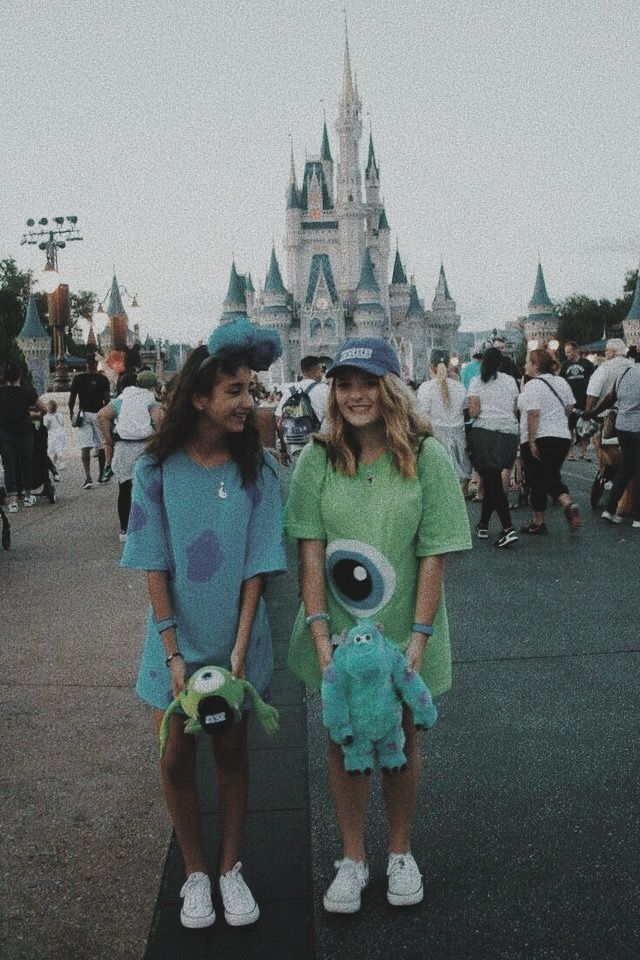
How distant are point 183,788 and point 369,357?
1.32 meters

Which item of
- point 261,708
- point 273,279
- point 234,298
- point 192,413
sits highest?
point 273,279

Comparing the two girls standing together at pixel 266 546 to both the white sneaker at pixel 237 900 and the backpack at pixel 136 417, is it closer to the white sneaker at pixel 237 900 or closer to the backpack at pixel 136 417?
the white sneaker at pixel 237 900

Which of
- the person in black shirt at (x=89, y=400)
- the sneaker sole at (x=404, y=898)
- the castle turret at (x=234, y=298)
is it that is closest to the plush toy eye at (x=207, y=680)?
the sneaker sole at (x=404, y=898)

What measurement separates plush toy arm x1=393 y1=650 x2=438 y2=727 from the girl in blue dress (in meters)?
0.42

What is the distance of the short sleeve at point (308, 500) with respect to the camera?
105 inches

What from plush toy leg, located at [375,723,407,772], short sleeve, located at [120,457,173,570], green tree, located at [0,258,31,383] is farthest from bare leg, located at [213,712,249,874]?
green tree, located at [0,258,31,383]

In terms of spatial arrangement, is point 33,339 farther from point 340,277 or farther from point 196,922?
point 340,277

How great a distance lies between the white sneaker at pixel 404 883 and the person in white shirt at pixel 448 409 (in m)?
7.65

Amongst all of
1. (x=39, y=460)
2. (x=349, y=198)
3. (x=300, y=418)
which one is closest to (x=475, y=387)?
(x=300, y=418)

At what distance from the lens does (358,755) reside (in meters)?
2.49

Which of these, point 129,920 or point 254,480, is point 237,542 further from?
point 129,920

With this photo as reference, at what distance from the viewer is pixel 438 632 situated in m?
2.75

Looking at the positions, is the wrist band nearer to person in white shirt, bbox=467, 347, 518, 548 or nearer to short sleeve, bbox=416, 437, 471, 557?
short sleeve, bbox=416, 437, 471, 557

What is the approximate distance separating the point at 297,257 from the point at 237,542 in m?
120
